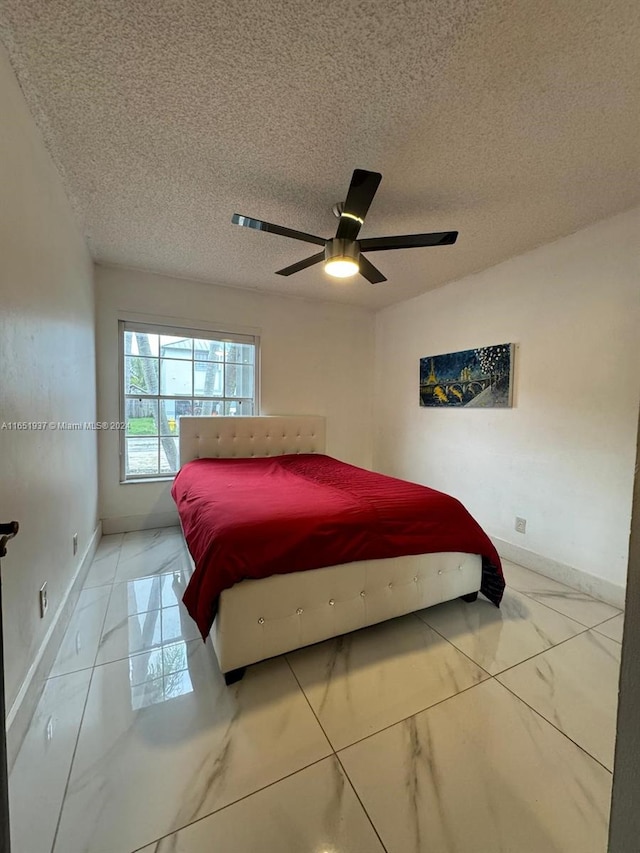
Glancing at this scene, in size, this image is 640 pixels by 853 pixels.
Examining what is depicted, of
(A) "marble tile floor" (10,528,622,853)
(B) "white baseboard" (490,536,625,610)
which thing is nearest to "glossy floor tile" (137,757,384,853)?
(A) "marble tile floor" (10,528,622,853)

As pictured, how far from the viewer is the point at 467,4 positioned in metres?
1.12

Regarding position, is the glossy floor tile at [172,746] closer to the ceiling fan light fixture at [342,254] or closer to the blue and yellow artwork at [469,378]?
the ceiling fan light fixture at [342,254]

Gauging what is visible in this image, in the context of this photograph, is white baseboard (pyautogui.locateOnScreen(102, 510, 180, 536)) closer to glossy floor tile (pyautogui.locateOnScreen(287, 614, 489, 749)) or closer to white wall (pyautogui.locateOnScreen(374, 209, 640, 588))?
glossy floor tile (pyautogui.locateOnScreen(287, 614, 489, 749))

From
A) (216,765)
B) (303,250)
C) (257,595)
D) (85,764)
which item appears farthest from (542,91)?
(85,764)

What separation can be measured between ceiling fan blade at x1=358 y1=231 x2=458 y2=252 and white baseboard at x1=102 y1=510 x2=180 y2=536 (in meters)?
3.04

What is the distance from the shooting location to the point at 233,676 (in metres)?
1.57

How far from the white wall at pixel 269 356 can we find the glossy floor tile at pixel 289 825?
277cm

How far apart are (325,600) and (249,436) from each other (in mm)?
2286

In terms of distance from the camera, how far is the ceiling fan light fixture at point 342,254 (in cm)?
204

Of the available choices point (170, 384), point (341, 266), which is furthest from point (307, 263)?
point (170, 384)

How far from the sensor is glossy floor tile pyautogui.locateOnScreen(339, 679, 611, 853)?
3.36ft

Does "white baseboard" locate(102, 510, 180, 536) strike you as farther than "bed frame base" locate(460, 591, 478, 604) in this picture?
Yes

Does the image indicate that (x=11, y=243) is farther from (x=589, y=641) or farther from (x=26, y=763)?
(x=589, y=641)

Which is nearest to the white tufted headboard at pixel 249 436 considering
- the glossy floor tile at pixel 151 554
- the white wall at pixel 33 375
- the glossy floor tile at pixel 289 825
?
the glossy floor tile at pixel 151 554
